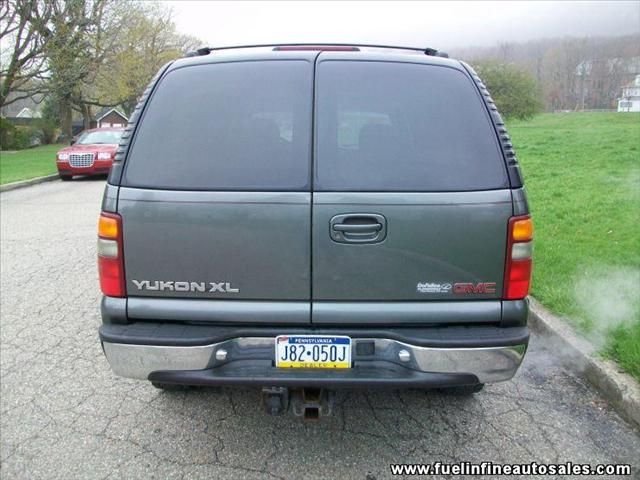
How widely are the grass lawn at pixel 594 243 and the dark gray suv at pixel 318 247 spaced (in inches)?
63.8

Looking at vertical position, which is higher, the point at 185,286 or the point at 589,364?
the point at 185,286

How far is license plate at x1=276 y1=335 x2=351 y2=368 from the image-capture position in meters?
2.36

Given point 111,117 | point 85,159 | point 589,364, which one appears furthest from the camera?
point 111,117

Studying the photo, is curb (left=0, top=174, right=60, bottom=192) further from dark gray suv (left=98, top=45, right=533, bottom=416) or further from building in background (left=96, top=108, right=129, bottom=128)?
building in background (left=96, top=108, right=129, bottom=128)

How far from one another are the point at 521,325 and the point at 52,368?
3012 mm

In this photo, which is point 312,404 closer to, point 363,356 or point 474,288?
point 363,356

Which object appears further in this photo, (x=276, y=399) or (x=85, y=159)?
(x=85, y=159)

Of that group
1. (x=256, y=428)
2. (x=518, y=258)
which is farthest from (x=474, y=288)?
(x=256, y=428)

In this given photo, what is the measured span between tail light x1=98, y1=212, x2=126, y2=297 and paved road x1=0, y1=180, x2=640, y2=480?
2.98ft

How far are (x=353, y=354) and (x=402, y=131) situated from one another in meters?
1.04

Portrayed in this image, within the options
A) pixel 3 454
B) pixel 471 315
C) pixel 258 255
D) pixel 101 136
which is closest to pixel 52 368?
pixel 3 454

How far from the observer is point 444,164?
2.37m

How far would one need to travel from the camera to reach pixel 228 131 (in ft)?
8.05

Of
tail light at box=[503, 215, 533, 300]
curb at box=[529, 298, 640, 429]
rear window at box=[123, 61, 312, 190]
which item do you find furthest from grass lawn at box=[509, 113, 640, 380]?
rear window at box=[123, 61, 312, 190]
